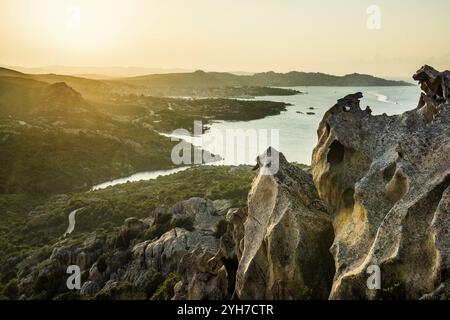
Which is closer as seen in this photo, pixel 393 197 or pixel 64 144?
pixel 393 197

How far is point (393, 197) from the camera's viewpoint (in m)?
15.4

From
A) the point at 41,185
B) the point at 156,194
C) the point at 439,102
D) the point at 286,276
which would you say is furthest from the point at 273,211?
the point at 41,185

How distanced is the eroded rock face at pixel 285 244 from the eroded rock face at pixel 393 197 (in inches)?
42.0

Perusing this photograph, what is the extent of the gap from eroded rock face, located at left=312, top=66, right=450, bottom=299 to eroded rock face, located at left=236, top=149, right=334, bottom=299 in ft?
3.50

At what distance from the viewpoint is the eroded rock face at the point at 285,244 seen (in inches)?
627

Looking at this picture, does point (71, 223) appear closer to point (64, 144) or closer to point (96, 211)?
point (96, 211)

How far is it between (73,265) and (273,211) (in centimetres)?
2893

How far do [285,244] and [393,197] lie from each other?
462cm

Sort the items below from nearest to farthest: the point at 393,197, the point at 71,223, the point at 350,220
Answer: the point at 393,197
the point at 350,220
the point at 71,223

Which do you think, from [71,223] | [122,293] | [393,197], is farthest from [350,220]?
[71,223]

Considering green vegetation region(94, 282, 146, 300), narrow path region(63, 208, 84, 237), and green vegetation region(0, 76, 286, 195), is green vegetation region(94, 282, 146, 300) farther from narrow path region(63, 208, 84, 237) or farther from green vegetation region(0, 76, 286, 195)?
green vegetation region(0, 76, 286, 195)

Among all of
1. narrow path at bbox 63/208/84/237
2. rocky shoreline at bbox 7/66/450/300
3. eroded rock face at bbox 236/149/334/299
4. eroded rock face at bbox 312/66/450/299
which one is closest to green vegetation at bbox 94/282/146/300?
rocky shoreline at bbox 7/66/450/300

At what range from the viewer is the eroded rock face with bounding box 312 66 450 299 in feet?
42.4

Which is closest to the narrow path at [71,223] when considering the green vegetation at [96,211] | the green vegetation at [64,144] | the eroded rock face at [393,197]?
the green vegetation at [96,211]
